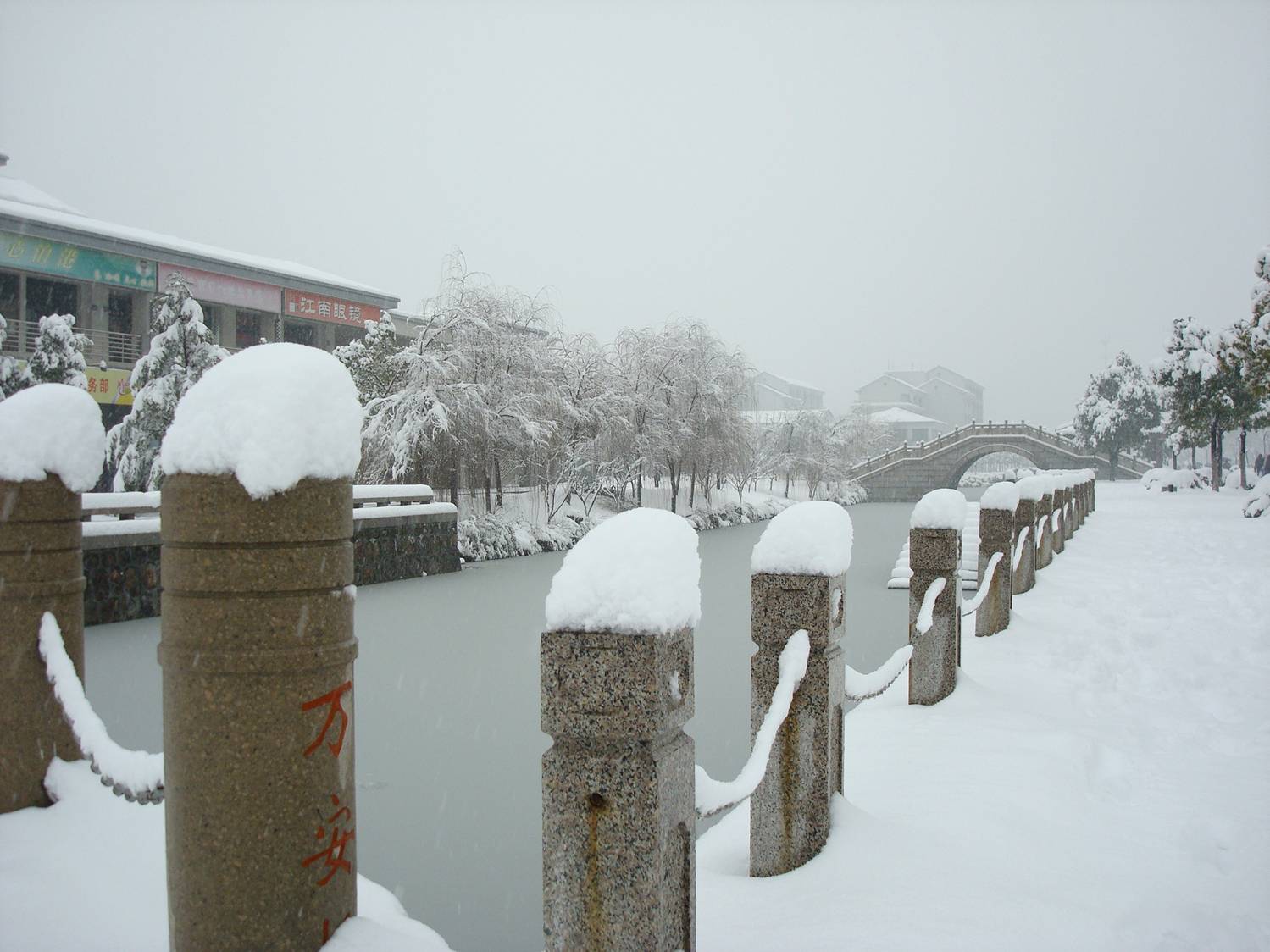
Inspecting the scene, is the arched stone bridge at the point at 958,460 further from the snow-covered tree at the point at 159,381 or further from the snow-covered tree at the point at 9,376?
the snow-covered tree at the point at 9,376

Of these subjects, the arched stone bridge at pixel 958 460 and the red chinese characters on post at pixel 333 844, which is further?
the arched stone bridge at pixel 958 460

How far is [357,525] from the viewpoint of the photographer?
51.8ft

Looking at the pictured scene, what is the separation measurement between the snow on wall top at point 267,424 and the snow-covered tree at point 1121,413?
6579 centimetres

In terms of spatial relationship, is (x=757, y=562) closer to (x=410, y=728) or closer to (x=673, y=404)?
(x=410, y=728)

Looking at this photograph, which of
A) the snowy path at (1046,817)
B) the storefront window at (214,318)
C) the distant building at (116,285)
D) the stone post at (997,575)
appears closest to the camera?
the snowy path at (1046,817)

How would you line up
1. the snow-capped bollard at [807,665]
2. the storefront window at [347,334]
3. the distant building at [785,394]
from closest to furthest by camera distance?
the snow-capped bollard at [807,665] < the storefront window at [347,334] < the distant building at [785,394]

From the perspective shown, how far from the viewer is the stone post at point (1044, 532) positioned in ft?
38.8

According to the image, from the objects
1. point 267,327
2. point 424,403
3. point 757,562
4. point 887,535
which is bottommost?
point 887,535

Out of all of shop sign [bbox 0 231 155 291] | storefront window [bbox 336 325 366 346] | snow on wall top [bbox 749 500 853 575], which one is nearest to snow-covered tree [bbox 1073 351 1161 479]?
storefront window [bbox 336 325 366 346]

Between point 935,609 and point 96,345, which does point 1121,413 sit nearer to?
point 96,345

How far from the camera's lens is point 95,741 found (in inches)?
111

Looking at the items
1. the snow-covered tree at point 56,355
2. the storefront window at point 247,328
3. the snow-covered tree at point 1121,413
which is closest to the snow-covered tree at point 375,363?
the storefront window at point 247,328

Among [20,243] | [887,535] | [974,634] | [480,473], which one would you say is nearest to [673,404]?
[887,535]

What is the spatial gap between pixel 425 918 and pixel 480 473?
1920 cm
